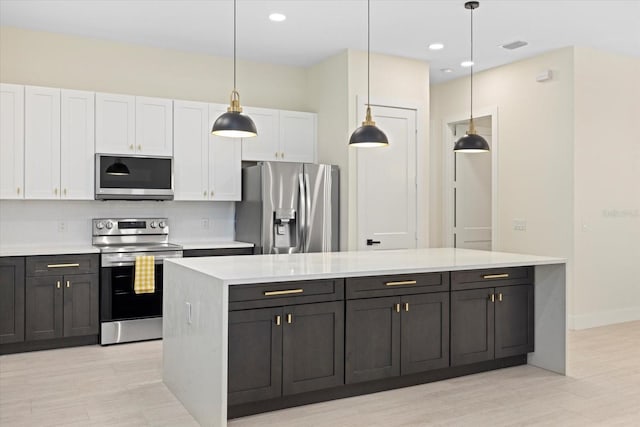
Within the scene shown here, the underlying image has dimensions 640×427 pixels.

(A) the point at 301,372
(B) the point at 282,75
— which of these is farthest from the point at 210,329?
(B) the point at 282,75

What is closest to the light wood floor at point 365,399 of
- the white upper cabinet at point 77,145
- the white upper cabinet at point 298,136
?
the white upper cabinet at point 77,145

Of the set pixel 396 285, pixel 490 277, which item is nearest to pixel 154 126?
pixel 396 285

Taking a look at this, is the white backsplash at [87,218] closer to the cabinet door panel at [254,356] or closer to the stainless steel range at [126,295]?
the stainless steel range at [126,295]

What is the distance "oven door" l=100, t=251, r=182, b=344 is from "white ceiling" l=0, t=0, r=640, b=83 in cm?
211

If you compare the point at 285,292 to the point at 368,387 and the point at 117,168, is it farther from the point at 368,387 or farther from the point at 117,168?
the point at 117,168

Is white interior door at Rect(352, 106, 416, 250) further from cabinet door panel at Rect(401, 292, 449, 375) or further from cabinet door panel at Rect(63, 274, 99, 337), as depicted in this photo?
cabinet door panel at Rect(63, 274, 99, 337)

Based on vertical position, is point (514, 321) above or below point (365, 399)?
above

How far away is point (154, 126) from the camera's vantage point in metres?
5.45

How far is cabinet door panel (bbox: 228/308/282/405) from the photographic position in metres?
3.08

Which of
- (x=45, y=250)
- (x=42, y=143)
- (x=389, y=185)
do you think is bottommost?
(x=45, y=250)

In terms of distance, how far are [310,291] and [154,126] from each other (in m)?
2.95

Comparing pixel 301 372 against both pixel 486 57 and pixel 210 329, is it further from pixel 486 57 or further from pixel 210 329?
pixel 486 57

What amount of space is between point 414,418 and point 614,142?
168 inches

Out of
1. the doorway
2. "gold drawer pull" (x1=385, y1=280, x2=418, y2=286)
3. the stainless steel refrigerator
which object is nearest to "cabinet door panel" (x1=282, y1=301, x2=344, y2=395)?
"gold drawer pull" (x1=385, y1=280, x2=418, y2=286)
